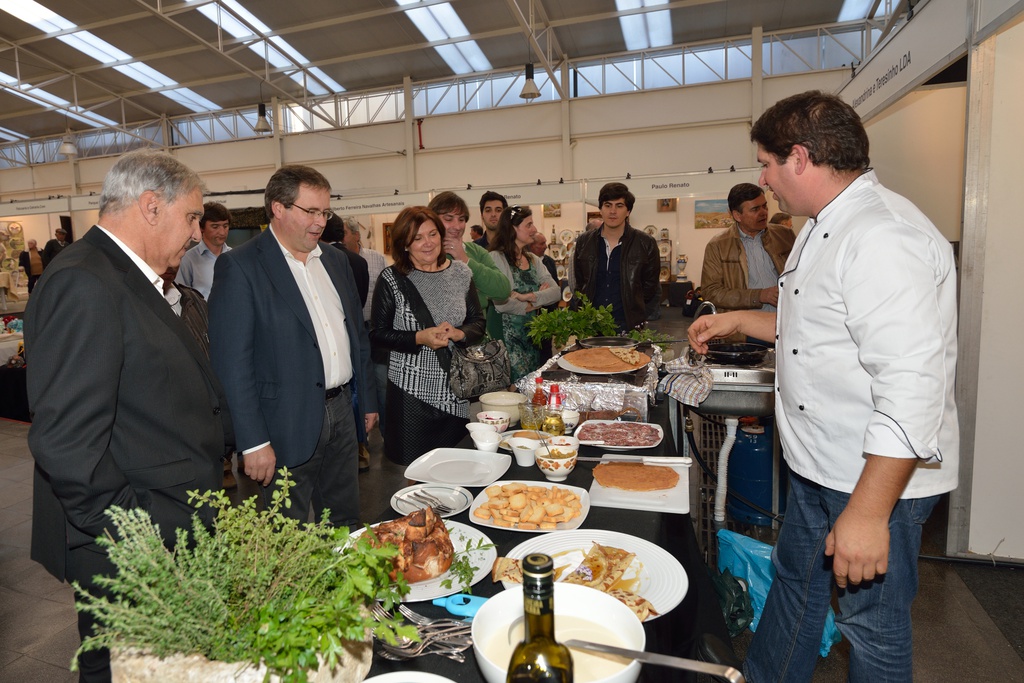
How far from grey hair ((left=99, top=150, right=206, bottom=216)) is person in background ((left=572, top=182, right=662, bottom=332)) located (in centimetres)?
274

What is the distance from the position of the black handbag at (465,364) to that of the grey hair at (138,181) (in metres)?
1.31

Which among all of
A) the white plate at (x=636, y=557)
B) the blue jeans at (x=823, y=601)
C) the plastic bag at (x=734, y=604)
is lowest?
the plastic bag at (x=734, y=604)

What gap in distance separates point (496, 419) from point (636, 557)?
0.93 meters

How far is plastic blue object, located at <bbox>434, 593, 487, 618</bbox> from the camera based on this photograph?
1.04 metres

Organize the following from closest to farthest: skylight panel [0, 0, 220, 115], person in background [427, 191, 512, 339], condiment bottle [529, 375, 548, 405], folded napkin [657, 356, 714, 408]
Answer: condiment bottle [529, 375, 548, 405] → folded napkin [657, 356, 714, 408] → person in background [427, 191, 512, 339] → skylight panel [0, 0, 220, 115]

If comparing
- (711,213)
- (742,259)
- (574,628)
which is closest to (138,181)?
(574,628)

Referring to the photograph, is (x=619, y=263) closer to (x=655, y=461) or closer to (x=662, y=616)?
(x=655, y=461)

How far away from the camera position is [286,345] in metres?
2.10

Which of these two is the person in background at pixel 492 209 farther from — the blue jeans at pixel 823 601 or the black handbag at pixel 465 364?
the blue jeans at pixel 823 601

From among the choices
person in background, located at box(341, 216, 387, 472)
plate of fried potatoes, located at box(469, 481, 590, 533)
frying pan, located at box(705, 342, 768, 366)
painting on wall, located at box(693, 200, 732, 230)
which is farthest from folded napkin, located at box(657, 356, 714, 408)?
painting on wall, located at box(693, 200, 732, 230)

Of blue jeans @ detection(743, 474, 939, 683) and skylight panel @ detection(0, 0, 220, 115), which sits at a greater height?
skylight panel @ detection(0, 0, 220, 115)

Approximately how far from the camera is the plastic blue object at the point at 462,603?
1039mm

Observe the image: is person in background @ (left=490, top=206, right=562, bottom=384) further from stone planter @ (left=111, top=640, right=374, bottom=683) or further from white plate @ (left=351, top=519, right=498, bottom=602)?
stone planter @ (left=111, top=640, right=374, bottom=683)

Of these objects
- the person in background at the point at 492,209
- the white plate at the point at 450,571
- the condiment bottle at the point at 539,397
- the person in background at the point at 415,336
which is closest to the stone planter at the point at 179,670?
the white plate at the point at 450,571
